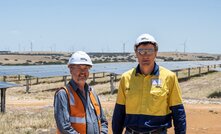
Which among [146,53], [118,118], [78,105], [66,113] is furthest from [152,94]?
[66,113]

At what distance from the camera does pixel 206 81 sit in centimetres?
3077

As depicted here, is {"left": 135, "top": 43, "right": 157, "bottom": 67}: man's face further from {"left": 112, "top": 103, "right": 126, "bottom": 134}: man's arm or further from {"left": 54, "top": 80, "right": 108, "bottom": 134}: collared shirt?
{"left": 54, "top": 80, "right": 108, "bottom": 134}: collared shirt

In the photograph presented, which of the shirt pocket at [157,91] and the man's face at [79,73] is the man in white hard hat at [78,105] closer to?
the man's face at [79,73]

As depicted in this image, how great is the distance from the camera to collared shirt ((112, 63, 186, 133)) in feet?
13.3

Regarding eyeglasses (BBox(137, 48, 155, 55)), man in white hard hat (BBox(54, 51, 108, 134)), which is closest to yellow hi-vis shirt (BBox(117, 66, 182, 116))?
eyeglasses (BBox(137, 48, 155, 55))

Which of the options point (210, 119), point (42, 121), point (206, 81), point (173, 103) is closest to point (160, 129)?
point (173, 103)

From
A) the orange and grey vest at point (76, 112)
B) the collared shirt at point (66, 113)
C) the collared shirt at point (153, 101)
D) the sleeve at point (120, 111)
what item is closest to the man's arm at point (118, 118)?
the sleeve at point (120, 111)

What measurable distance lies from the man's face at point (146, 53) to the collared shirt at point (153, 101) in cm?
10

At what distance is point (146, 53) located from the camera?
4.08 meters

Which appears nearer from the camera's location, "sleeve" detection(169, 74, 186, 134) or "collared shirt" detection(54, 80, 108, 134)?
"collared shirt" detection(54, 80, 108, 134)

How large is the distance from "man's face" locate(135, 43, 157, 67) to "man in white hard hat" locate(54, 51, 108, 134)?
515mm

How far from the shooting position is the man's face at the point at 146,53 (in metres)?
4.08

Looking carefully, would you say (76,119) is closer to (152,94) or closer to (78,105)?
(78,105)

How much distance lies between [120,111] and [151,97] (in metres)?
0.45
